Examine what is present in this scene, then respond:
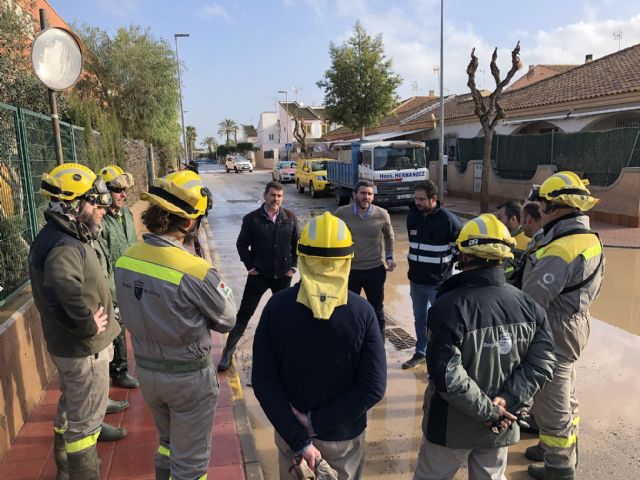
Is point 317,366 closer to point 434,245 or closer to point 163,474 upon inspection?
point 163,474

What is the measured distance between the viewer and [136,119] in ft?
67.9

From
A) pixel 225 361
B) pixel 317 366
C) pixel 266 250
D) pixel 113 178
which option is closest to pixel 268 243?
pixel 266 250

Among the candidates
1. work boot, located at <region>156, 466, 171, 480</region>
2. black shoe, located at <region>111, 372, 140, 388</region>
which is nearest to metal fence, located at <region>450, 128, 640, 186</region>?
black shoe, located at <region>111, 372, 140, 388</region>

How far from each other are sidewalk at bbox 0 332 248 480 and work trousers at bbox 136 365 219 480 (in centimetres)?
77

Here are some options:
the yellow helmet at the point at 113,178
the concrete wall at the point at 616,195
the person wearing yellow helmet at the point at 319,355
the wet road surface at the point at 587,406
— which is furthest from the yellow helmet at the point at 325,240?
the concrete wall at the point at 616,195

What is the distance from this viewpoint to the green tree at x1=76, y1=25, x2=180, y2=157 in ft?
64.7

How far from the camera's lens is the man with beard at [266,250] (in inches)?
184

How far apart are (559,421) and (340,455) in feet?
5.30

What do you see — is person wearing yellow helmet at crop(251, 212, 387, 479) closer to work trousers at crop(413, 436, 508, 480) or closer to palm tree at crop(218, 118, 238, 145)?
work trousers at crop(413, 436, 508, 480)

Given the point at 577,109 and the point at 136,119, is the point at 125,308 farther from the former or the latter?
the point at 136,119

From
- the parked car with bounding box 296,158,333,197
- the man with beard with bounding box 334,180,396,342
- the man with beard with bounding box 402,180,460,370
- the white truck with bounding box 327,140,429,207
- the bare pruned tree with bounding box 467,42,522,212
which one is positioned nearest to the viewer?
the man with beard with bounding box 402,180,460,370

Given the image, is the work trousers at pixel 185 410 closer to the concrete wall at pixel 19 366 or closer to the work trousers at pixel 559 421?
the concrete wall at pixel 19 366

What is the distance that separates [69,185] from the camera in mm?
2918

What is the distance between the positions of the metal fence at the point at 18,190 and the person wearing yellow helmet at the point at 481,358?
3.58 meters
